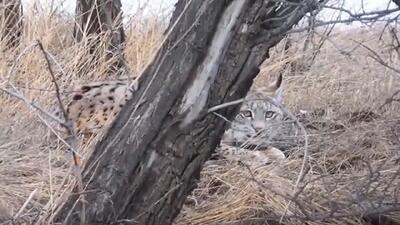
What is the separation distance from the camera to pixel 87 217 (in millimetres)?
2393

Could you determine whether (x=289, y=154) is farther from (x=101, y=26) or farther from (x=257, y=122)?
(x=101, y=26)

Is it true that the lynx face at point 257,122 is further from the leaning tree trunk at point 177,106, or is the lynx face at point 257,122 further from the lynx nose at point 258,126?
the leaning tree trunk at point 177,106

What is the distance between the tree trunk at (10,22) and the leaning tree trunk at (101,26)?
15.7 inches

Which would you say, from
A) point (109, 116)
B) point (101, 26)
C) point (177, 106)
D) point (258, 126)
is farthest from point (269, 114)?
point (177, 106)

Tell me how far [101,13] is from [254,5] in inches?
132

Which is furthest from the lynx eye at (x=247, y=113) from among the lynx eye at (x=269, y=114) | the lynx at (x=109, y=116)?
the lynx at (x=109, y=116)

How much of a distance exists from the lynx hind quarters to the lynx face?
0.71m

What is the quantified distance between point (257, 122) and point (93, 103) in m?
1.26

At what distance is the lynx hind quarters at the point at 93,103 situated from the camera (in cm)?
429

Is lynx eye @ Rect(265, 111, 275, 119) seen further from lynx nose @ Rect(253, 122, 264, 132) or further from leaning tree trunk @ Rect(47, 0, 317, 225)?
leaning tree trunk @ Rect(47, 0, 317, 225)

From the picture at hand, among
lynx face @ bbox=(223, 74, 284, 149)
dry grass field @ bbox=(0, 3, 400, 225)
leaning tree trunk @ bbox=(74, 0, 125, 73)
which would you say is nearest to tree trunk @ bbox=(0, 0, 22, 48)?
dry grass field @ bbox=(0, 3, 400, 225)

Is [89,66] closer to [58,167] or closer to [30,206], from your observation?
[58,167]

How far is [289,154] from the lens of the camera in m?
4.21

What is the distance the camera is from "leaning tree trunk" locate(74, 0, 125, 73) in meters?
5.28
